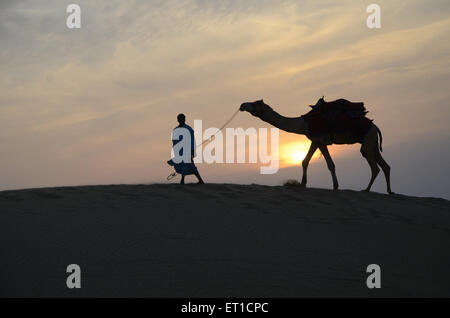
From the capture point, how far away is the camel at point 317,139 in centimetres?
1677

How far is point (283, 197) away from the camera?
14.2m

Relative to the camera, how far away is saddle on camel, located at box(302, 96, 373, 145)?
16438 mm

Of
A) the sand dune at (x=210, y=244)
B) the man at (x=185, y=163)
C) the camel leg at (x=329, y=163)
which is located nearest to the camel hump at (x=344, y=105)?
the camel leg at (x=329, y=163)

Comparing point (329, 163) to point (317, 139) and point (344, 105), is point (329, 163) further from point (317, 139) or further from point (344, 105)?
point (344, 105)

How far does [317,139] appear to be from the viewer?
1666cm

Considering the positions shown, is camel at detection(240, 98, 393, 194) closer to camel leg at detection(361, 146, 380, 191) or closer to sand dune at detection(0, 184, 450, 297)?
camel leg at detection(361, 146, 380, 191)

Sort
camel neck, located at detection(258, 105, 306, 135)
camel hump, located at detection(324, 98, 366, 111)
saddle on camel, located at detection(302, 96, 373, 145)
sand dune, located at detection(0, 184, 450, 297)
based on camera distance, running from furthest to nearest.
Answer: camel neck, located at detection(258, 105, 306, 135), camel hump, located at detection(324, 98, 366, 111), saddle on camel, located at detection(302, 96, 373, 145), sand dune, located at detection(0, 184, 450, 297)

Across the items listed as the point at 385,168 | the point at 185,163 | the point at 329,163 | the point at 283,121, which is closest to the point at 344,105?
the point at 329,163

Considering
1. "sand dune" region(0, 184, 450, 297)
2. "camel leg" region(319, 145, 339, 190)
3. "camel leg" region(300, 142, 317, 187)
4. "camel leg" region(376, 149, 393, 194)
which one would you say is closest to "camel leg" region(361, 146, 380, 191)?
"camel leg" region(376, 149, 393, 194)

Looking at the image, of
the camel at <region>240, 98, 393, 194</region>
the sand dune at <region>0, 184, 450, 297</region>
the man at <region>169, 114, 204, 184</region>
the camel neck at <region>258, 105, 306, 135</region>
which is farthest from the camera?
the camel neck at <region>258, 105, 306, 135</region>

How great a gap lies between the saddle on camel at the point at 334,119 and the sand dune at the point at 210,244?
2.54m

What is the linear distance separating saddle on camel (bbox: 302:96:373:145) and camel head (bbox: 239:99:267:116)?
1.19 metres
